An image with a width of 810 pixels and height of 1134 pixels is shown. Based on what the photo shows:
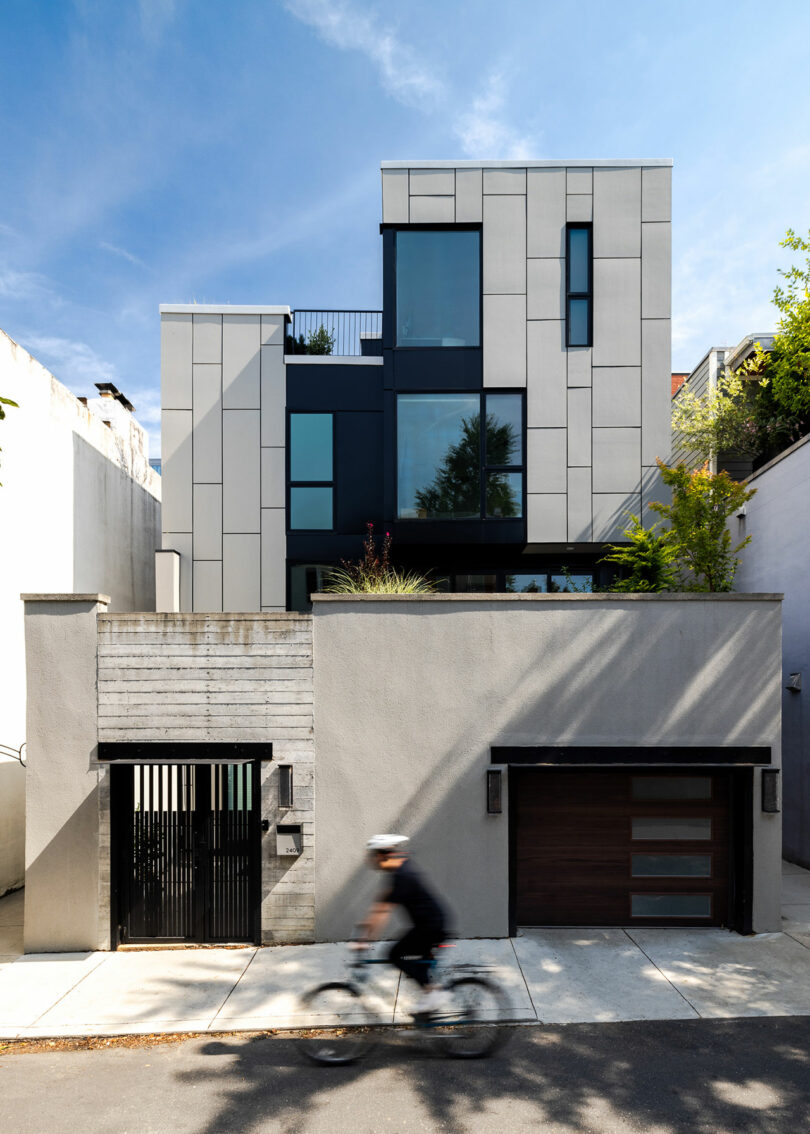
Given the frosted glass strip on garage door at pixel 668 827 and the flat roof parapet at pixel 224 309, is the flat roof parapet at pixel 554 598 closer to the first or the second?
the frosted glass strip on garage door at pixel 668 827

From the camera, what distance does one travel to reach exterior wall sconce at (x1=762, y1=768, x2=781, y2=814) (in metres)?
8.27

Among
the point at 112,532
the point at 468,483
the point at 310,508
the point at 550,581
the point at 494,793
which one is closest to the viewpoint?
the point at 494,793

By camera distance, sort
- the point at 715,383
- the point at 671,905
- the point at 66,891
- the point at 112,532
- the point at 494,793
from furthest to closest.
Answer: the point at 715,383 → the point at 112,532 → the point at 671,905 → the point at 494,793 → the point at 66,891

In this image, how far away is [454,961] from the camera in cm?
754

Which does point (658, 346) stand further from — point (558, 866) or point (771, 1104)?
point (771, 1104)

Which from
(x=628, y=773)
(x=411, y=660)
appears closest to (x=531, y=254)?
(x=411, y=660)

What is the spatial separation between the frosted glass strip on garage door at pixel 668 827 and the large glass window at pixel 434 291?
876 cm

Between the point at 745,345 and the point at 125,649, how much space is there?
635 inches

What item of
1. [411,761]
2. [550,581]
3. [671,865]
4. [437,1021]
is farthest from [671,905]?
[550,581]

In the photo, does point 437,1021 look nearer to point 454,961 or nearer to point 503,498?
point 454,961

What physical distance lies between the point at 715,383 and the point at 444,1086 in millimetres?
17239

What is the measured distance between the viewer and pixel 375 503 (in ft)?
43.8

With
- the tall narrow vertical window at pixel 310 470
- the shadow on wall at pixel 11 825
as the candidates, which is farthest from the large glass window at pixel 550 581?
the shadow on wall at pixel 11 825

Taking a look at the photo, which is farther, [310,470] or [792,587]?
[310,470]
